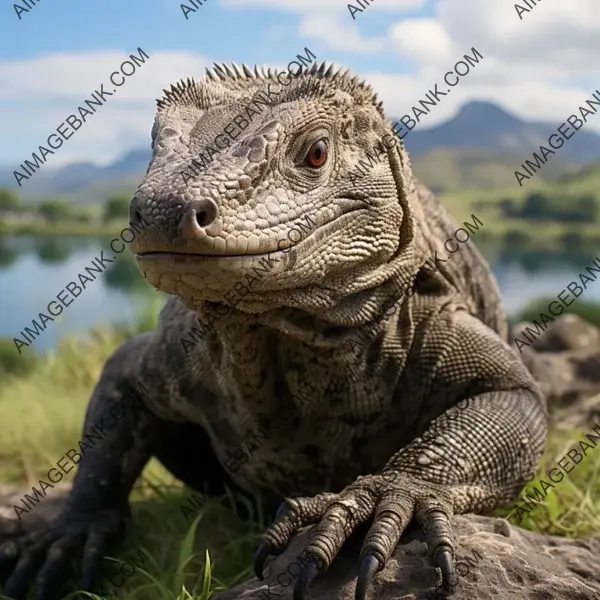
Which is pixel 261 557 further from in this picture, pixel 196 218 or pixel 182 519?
pixel 182 519

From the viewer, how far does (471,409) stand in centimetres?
454

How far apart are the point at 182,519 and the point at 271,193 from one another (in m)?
2.99

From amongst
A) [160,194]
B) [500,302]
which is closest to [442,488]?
[160,194]

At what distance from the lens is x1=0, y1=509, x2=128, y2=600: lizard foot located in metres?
5.11

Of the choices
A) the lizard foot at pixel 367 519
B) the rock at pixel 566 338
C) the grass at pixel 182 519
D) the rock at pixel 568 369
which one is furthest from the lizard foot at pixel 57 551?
the rock at pixel 566 338

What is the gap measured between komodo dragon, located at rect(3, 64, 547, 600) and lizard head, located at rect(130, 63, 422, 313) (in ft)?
0.03

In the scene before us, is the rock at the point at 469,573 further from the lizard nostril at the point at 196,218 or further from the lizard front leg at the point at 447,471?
the lizard nostril at the point at 196,218

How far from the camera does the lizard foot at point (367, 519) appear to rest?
3.46m

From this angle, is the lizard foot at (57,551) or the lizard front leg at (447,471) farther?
the lizard foot at (57,551)

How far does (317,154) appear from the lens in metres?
4.01

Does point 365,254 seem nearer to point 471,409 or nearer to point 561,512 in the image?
point 471,409

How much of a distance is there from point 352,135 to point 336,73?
37cm

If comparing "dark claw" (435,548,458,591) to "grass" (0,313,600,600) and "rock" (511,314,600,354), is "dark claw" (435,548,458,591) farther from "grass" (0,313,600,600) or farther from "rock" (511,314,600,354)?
"rock" (511,314,600,354)

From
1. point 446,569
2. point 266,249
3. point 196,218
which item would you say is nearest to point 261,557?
point 446,569
